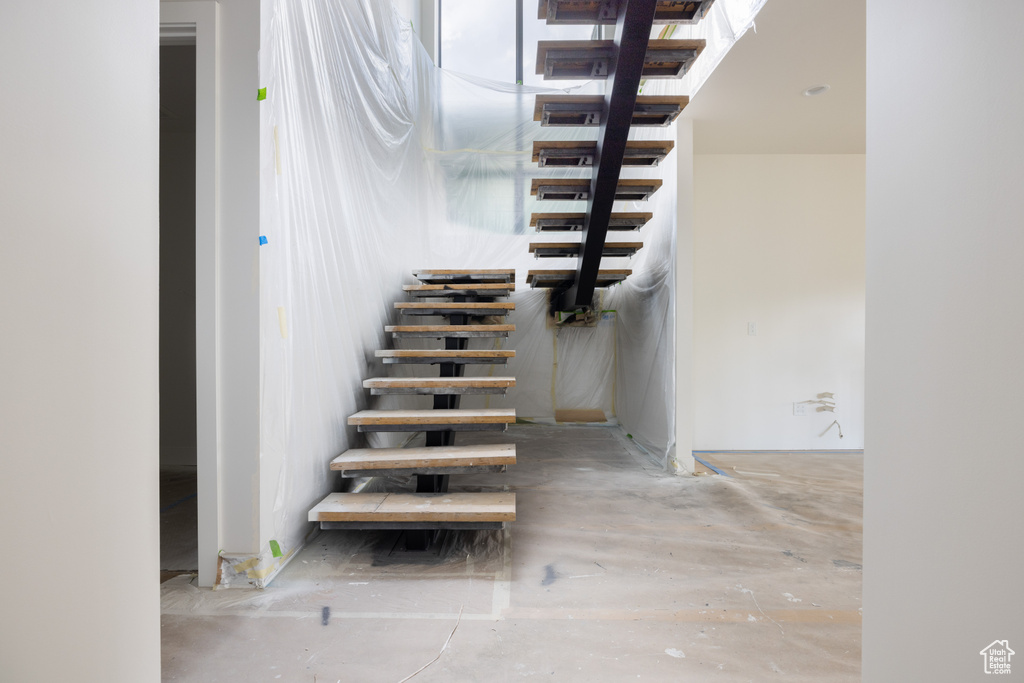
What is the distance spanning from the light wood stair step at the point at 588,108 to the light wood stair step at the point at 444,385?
128 cm

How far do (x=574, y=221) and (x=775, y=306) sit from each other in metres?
1.58

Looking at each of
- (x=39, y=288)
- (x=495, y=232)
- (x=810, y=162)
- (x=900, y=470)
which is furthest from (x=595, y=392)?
(x=39, y=288)

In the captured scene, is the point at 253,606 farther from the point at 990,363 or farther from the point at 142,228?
the point at 990,363

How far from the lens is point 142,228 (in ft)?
2.78

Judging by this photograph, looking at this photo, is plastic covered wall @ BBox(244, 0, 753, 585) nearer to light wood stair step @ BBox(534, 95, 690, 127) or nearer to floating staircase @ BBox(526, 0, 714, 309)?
floating staircase @ BBox(526, 0, 714, 309)

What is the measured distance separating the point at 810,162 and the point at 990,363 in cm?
354

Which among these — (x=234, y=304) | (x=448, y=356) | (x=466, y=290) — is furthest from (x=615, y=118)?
(x=234, y=304)

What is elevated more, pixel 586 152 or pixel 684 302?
pixel 586 152

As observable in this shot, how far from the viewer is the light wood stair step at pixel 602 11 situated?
2.05 meters

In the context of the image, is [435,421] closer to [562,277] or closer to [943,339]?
[943,339]

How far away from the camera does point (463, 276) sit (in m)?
3.38

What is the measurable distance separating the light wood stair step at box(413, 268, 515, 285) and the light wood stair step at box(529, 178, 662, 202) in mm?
606

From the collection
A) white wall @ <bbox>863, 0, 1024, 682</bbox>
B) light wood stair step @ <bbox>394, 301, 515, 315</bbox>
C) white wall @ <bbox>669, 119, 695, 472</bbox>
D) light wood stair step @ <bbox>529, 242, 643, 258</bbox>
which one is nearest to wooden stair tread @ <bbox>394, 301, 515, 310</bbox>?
light wood stair step @ <bbox>394, 301, 515, 315</bbox>

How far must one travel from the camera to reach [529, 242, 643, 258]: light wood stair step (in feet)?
10.8
